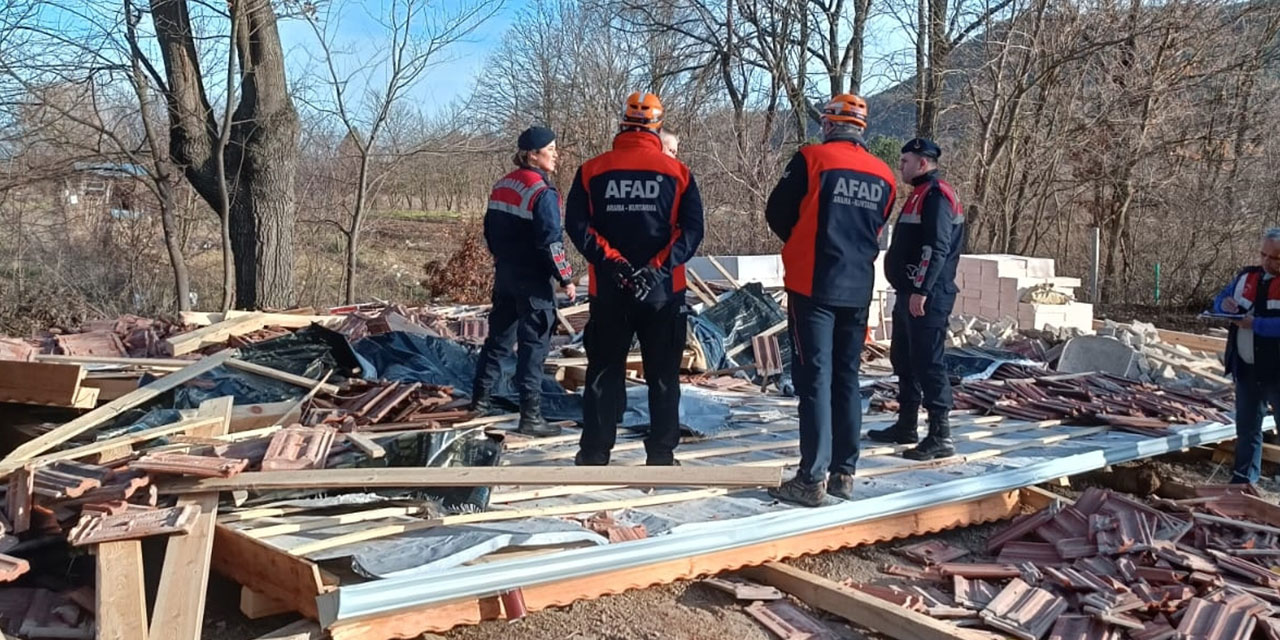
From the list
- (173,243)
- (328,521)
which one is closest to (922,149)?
(328,521)

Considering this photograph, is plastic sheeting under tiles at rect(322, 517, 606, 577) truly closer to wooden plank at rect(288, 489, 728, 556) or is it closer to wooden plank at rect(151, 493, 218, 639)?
wooden plank at rect(288, 489, 728, 556)

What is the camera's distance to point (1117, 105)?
17.3m

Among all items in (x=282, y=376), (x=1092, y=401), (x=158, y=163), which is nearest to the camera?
(x=282, y=376)

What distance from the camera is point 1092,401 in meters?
7.60

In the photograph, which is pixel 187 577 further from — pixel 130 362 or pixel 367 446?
pixel 130 362

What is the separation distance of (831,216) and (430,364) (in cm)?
401

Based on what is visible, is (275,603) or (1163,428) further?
(1163,428)

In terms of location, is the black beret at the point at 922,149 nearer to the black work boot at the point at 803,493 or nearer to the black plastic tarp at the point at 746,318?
the black work boot at the point at 803,493

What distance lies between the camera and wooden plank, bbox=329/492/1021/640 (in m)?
3.64

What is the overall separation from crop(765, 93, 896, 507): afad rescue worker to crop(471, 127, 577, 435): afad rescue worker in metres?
1.61

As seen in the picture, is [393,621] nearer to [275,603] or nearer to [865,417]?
[275,603]

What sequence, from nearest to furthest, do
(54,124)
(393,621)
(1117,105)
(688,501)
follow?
(393,621), (688,501), (54,124), (1117,105)

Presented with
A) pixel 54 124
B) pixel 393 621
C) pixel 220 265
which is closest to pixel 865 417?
pixel 393 621

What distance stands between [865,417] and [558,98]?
15356 millimetres
